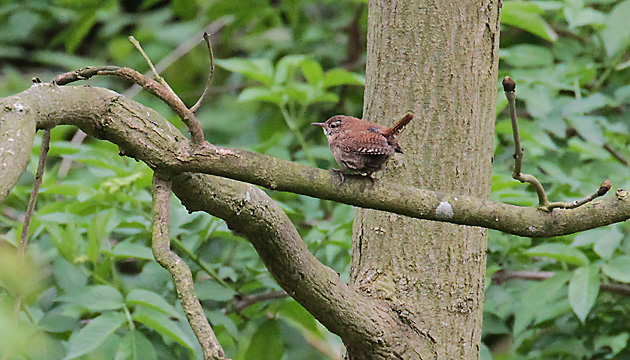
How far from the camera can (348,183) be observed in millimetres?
1281

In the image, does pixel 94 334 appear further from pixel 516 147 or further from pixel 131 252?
pixel 516 147

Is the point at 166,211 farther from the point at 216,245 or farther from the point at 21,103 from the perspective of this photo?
the point at 216,245

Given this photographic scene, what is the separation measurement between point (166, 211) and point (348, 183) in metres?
0.34

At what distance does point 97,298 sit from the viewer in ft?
6.00

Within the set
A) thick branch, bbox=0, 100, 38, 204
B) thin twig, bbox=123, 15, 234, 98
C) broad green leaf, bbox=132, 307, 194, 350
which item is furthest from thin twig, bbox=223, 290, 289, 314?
thin twig, bbox=123, 15, 234, 98

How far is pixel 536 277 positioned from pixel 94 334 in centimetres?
146

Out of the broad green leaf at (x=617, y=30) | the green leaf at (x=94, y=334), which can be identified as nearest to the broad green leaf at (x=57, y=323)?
the green leaf at (x=94, y=334)

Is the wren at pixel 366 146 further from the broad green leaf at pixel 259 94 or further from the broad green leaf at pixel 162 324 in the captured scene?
the broad green leaf at pixel 259 94

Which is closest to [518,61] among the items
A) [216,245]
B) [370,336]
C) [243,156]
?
[216,245]

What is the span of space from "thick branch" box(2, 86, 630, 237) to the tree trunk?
0.93ft

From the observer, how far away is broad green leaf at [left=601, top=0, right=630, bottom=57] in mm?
2693

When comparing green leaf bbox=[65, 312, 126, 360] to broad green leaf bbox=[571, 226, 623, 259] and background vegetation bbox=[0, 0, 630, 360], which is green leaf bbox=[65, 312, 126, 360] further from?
broad green leaf bbox=[571, 226, 623, 259]

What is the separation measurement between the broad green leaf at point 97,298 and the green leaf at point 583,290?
130cm

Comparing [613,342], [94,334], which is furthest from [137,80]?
[613,342]
